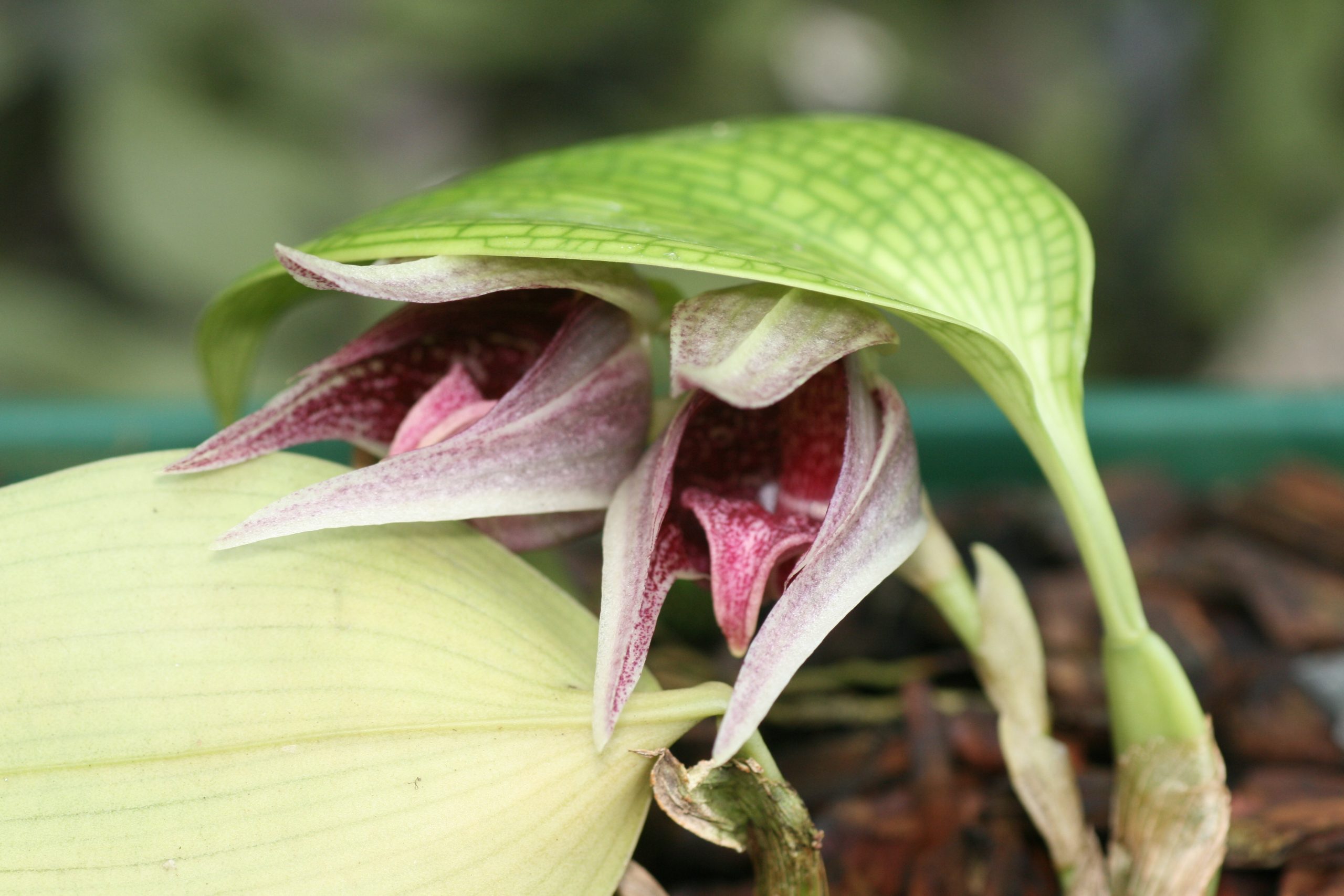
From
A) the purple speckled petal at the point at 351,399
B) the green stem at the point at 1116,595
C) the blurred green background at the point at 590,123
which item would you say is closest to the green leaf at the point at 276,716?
the purple speckled petal at the point at 351,399

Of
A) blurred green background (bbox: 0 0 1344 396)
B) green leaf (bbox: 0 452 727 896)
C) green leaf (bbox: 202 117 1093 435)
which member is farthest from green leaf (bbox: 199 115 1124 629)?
blurred green background (bbox: 0 0 1344 396)

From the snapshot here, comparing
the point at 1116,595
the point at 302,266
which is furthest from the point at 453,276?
the point at 1116,595

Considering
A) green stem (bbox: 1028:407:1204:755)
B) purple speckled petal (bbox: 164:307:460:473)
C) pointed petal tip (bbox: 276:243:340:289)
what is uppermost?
pointed petal tip (bbox: 276:243:340:289)

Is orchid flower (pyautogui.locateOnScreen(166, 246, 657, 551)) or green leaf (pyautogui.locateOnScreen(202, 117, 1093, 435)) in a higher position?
green leaf (pyautogui.locateOnScreen(202, 117, 1093, 435))

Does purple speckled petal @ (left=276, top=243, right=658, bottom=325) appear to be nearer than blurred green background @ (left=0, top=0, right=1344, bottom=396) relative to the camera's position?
Yes

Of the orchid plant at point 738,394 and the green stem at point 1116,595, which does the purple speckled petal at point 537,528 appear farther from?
the green stem at point 1116,595

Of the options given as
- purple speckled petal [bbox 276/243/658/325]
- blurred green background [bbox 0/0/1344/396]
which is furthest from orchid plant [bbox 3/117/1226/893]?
blurred green background [bbox 0/0/1344/396]

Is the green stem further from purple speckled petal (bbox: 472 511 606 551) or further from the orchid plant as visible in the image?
purple speckled petal (bbox: 472 511 606 551)

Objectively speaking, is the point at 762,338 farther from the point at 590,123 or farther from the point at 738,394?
the point at 590,123
